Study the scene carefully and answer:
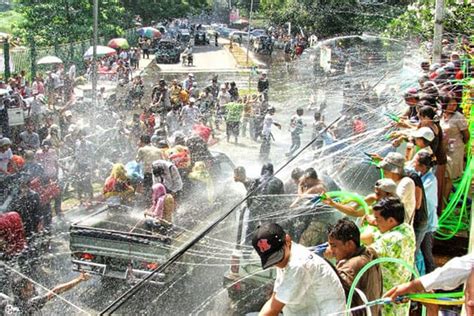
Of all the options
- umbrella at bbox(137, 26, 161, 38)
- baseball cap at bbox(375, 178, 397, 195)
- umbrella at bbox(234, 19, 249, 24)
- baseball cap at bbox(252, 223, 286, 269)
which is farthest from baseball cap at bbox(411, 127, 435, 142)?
umbrella at bbox(234, 19, 249, 24)

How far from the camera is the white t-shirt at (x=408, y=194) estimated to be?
4719mm

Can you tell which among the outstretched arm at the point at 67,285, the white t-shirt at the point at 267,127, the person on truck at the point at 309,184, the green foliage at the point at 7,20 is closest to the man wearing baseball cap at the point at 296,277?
the person on truck at the point at 309,184

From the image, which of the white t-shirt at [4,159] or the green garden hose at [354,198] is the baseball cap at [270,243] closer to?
the green garden hose at [354,198]

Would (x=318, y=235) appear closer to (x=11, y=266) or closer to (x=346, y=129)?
(x=11, y=266)

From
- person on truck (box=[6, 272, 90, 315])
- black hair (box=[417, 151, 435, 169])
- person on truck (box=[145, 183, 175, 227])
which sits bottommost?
person on truck (box=[6, 272, 90, 315])

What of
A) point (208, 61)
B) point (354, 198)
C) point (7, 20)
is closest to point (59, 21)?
point (208, 61)

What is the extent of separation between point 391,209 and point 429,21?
9544 mm

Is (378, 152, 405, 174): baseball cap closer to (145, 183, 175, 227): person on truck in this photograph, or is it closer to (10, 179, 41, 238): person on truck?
(145, 183, 175, 227): person on truck

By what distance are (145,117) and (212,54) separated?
1072 inches

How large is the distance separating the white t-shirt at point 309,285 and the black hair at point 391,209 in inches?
37.7

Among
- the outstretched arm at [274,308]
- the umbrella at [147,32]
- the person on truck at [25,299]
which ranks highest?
the umbrella at [147,32]

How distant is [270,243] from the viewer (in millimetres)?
3156

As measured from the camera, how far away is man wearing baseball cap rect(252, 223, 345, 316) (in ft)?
10.4

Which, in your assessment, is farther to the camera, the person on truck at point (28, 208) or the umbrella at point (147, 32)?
the umbrella at point (147, 32)
